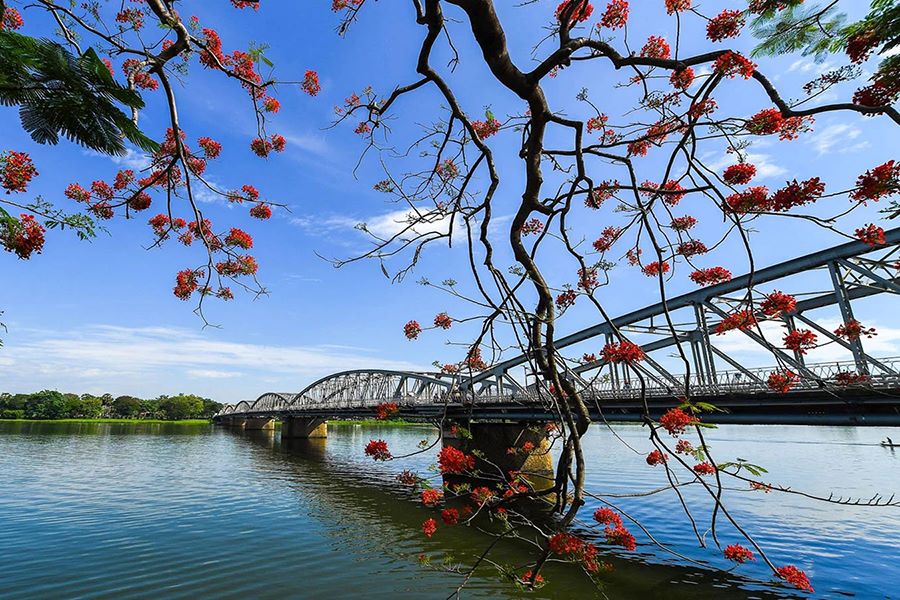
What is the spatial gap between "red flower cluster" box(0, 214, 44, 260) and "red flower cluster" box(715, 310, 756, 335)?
6.06m

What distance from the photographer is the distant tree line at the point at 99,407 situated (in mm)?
119000

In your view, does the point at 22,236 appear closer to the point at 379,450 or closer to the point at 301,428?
the point at 379,450

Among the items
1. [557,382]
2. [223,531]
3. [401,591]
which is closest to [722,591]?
[401,591]

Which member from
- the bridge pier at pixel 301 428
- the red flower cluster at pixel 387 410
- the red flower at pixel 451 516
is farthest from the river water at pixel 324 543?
the bridge pier at pixel 301 428

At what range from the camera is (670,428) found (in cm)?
343

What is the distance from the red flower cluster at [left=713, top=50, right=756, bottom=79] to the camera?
2750 mm

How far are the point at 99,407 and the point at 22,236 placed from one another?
15776 centimetres

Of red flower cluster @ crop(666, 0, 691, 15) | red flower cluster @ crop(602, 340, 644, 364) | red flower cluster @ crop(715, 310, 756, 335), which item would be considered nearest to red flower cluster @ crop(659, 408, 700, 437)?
red flower cluster @ crop(602, 340, 644, 364)

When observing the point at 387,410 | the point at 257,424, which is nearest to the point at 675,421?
the point at 387,410

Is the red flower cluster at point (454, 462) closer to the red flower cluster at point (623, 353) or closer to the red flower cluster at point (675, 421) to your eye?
the red flower cluster at point (623, 353)

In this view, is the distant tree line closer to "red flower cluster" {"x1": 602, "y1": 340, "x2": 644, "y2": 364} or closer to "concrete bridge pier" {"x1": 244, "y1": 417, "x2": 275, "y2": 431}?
"concrete bridge pier" {"x1": 244, "y1": 417, "x2": 275, "y2": 431}

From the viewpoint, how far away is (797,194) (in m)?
3.62

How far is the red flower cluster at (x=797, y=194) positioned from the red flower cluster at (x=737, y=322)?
0.87 m

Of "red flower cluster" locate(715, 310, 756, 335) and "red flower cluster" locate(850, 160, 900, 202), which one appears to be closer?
"red flower cluster" locate(850, 160, 900, 202)
